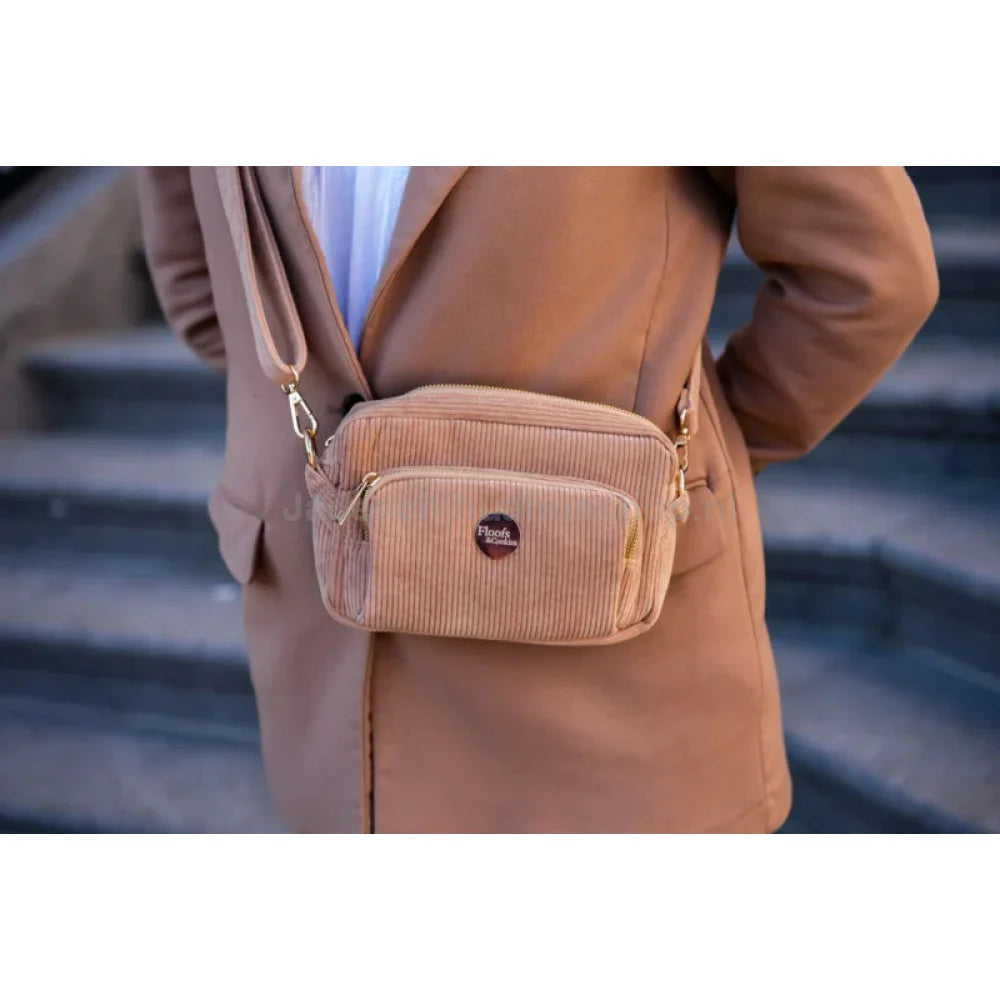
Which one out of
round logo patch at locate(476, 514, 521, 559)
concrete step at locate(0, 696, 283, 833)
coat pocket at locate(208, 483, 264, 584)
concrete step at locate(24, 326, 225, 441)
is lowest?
concrete step at locate(0, 696, 283, 833)

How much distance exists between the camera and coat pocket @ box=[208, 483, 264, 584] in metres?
0.98

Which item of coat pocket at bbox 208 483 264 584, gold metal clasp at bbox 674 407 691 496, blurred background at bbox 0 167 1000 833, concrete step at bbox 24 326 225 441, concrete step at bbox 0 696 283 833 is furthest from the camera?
concrete step at bbox 24 326 225 441

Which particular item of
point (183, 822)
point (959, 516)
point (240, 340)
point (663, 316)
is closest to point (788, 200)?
point (663, 316)

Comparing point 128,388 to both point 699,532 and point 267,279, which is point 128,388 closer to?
point 267,279

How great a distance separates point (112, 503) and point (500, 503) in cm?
170

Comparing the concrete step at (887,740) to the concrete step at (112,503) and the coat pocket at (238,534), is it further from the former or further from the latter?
the concrete step at (112,503)

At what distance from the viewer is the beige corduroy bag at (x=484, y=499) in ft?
2.53

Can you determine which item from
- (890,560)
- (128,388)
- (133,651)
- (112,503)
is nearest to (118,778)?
(133,651)

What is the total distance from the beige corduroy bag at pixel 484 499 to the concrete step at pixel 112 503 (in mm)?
1430

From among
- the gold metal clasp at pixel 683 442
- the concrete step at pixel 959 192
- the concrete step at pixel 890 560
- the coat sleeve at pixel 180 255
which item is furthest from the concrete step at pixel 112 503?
the concrete step at pixel 959 192

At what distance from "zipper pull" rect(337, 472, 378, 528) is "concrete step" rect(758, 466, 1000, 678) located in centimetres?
121

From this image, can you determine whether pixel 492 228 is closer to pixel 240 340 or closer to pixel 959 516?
pixel 240 340

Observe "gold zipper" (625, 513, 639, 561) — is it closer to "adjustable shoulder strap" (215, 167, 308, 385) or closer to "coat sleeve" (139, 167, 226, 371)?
"adjustable shoulder strap" (215, 167, 308, 385)

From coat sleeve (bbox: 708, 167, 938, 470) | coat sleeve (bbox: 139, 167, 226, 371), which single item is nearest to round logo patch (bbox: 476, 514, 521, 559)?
coat sleeve (bbox: 708, 167, 938, 470)
